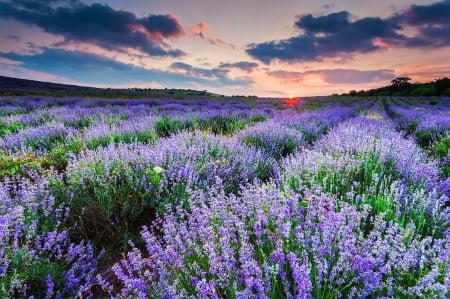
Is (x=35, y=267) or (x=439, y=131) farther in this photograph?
(x=439, y=131)

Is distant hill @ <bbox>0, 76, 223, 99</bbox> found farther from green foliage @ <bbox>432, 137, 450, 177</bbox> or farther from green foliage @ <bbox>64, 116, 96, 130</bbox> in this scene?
green foliage @ <bbox>432, 137, 450, 177</bbox>

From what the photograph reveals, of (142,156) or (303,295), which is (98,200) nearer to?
(142,156)

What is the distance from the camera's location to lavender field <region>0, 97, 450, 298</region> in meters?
1.63

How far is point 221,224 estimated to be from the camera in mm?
2117

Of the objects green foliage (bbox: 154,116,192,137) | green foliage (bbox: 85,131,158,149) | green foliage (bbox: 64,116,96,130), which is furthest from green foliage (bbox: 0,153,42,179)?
green foliage (bbox: 64,116,96,130)

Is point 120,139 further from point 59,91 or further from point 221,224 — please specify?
point 59,91

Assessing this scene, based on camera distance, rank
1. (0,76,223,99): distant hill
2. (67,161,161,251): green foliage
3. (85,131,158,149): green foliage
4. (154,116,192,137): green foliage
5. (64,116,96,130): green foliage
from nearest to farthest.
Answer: (67,161,161,251): green foliage
(85,131,158,149): green foliage
(154,116,192,137): green foliage
(64,116,96,130): green foliage
(0,76,223,99): distant hill

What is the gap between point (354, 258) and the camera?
161cm

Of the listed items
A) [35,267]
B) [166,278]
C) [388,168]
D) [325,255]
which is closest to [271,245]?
[325,255]

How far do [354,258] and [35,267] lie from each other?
2.01 meters

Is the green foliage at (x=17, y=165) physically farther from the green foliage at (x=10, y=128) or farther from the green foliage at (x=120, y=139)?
the green foliage at (x=10, y=128)

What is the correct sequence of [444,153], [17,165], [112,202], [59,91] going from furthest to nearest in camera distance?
[59,91], [444,153], [17,165], [112,202]

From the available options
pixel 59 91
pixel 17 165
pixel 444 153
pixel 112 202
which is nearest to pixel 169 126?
pixel 17 165

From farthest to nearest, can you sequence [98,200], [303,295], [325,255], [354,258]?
[98,200] → [325,255] → [354,258] → [303,295]
